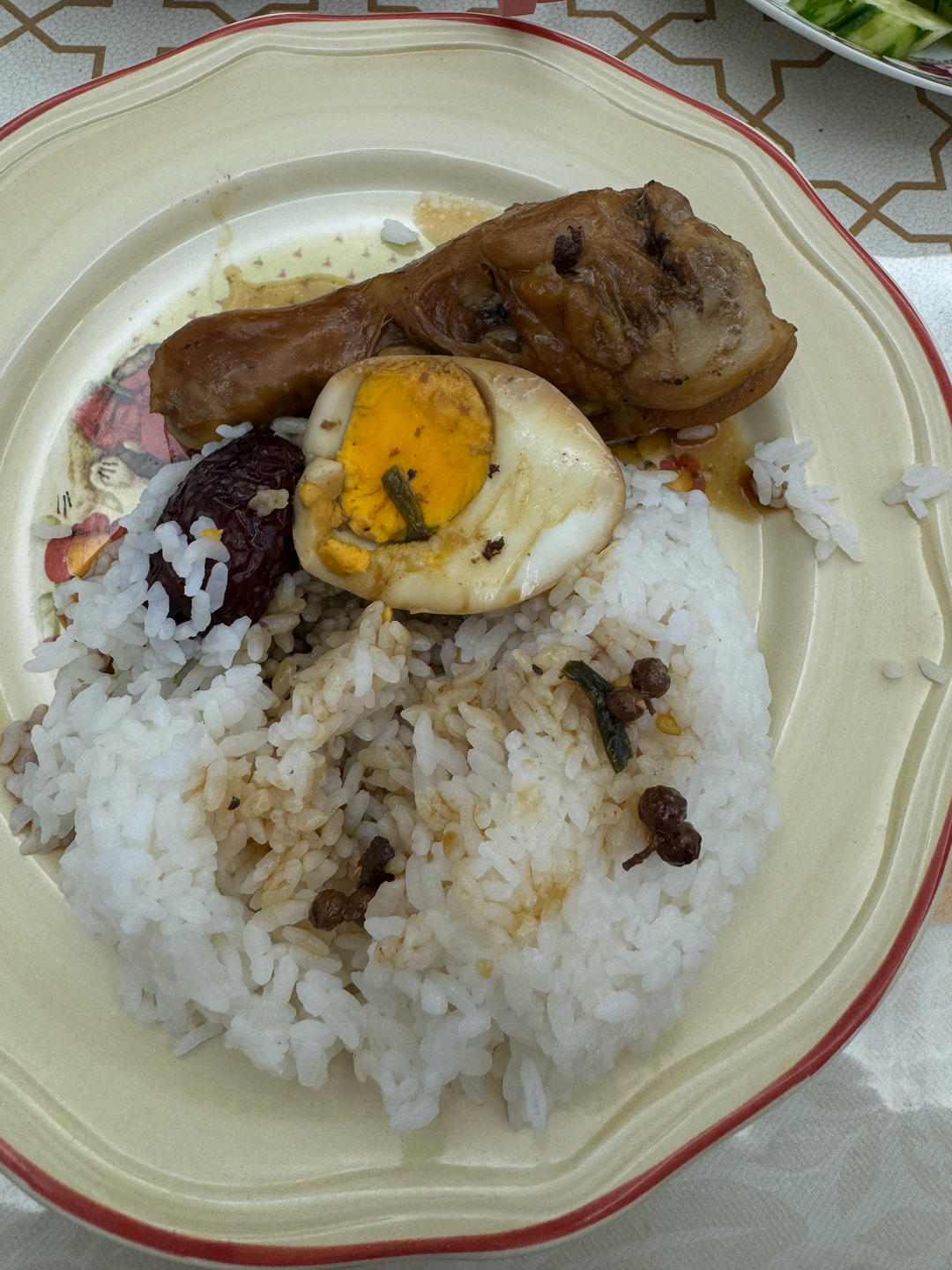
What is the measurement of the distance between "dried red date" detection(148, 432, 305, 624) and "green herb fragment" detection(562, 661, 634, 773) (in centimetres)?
68

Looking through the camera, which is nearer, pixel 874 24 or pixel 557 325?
pixel 557 325

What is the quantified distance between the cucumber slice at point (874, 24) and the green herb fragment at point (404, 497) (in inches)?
81.7

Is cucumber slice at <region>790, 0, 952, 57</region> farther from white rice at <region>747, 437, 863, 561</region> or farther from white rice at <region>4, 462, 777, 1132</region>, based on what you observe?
white rice at <region>4, 462, 777, 1132</region>

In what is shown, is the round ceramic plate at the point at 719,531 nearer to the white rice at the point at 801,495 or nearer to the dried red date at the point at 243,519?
the white rice at the point at 801,495

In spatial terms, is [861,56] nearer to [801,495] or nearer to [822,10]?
[822,10]

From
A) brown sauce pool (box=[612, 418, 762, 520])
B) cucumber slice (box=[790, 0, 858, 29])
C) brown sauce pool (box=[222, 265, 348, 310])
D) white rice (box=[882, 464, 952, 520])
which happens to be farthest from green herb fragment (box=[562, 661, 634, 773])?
cucumber slice (box=[790, 0, 858, 29])

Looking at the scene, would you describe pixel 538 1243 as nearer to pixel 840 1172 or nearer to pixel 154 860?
pixel 840 1172

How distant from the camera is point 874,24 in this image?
253 cm

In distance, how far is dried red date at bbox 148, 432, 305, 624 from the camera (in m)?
Result: 1.78

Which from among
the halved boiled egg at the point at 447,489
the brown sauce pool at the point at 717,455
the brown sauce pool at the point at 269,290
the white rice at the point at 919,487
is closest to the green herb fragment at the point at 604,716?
the halved boiled egg at the point at 447,489

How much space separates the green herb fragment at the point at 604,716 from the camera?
1743 millimetres

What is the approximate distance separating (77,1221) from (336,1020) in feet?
1.95

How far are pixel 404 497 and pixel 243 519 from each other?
35 cm

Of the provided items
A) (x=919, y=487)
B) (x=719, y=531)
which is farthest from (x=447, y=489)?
(x=919, y=487)
